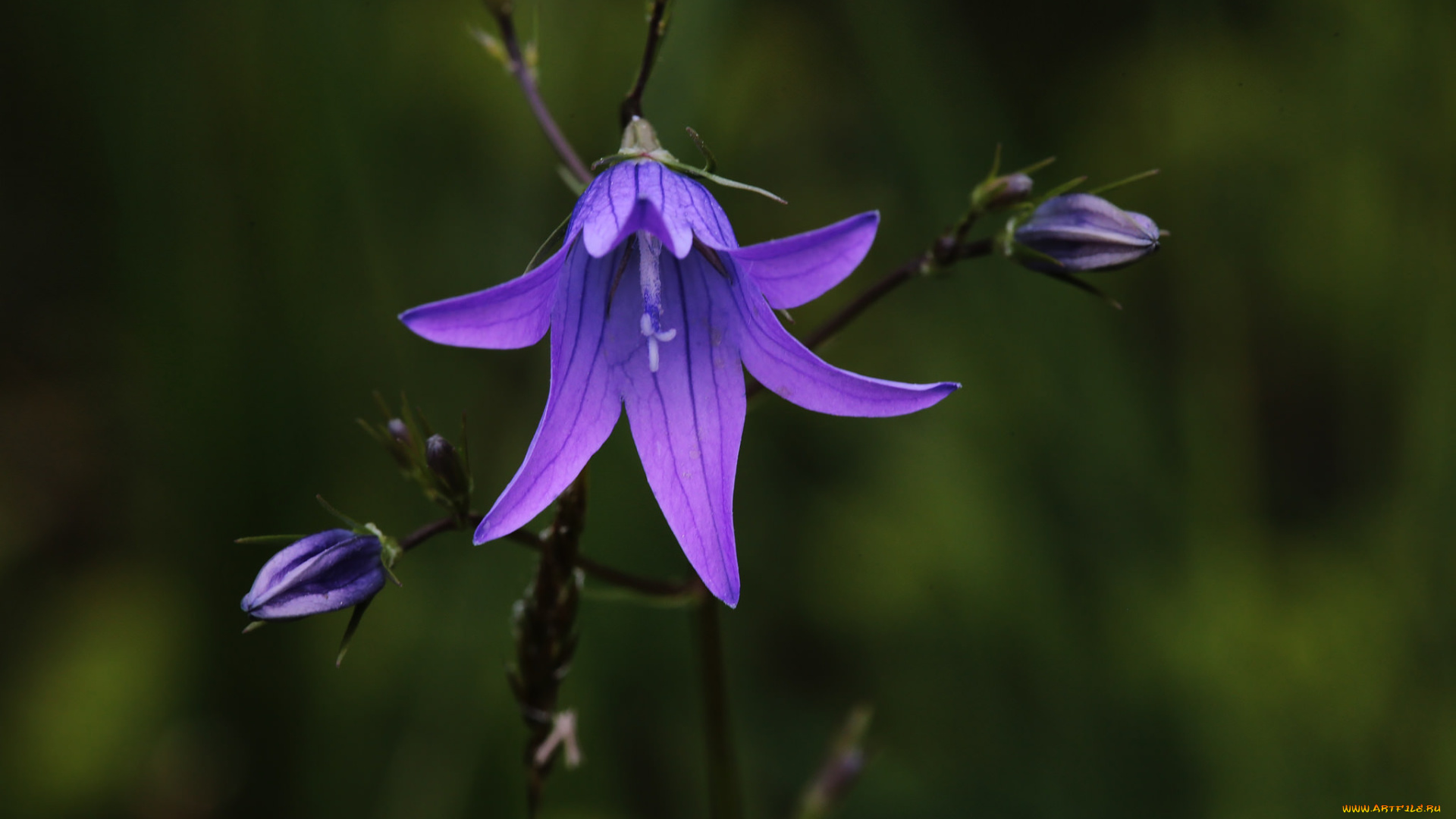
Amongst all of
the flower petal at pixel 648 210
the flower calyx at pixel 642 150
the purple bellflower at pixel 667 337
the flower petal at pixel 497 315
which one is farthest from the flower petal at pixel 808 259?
the flower petal at pixel 497 315

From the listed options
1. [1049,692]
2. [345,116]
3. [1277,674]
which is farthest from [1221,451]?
[345,116]

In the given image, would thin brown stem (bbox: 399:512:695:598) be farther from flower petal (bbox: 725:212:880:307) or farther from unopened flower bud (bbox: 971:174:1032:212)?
unopened flower bud (bbox: 971:174:1032:212)

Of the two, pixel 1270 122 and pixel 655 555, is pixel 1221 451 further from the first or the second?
pixel 655 555

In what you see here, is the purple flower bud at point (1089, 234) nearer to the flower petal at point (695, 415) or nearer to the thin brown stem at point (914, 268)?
the thin brown stem at point (914, 268)

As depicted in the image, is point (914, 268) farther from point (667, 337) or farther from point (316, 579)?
point (316, 579)

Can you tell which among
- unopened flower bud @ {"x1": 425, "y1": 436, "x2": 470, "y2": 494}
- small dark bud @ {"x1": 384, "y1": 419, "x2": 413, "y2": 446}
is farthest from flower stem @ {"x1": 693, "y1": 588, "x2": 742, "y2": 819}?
small dark bud @ {"x1": 384, "y1": 419, "x2": 413, "y2": 446}

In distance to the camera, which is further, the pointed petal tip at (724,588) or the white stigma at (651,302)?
the white stigma at (651,302)
